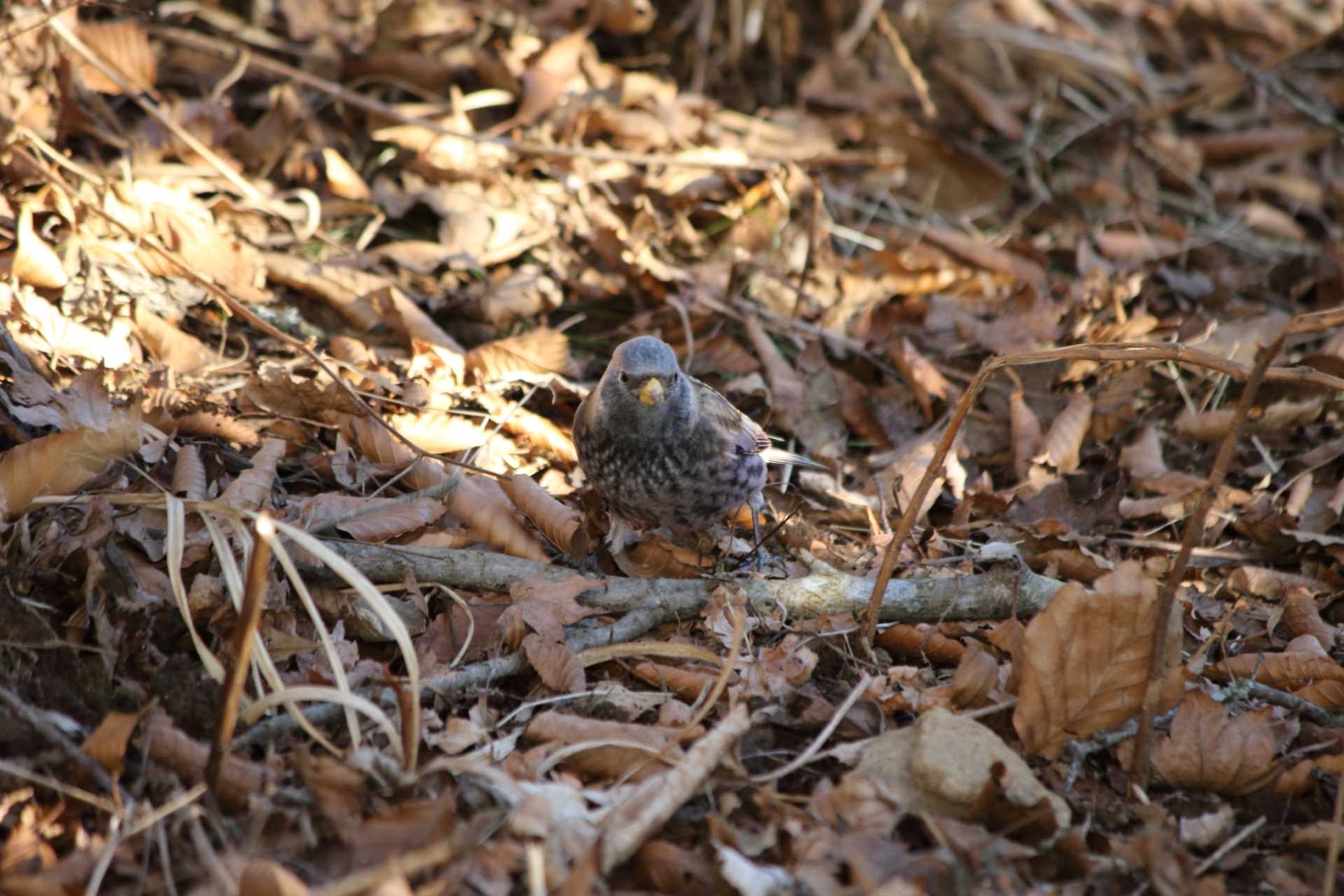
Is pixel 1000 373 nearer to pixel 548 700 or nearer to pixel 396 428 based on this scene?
pixel 396 428

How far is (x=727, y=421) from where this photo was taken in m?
4.31

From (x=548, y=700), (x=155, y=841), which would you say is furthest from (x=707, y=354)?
(x=155, y=841)

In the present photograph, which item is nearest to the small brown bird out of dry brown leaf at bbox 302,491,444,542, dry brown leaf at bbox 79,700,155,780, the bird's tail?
the bird's tail

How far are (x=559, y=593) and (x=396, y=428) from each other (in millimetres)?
1199

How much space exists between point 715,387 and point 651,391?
1.49 meters

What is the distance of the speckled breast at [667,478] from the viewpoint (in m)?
4.06

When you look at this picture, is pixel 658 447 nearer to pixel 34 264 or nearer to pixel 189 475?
pixel 189 475

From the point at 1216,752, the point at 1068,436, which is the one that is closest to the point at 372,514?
the point at 1216,752

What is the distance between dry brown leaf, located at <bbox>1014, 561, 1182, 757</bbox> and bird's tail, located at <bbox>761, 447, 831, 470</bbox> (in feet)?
6.28

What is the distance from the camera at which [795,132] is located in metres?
6.79

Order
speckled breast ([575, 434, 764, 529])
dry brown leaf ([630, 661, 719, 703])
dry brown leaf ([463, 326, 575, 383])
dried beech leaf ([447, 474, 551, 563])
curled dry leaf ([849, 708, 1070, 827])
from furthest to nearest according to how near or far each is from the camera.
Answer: dry brown leaf ([463, 326, 575, 383]) < speckled breast ([575, 434, 764, 529]) < dried beech leaf ([447, 474, 551, 563]) < dry brown leaf ([630, 661, 719, 703]) < curled dry leaf ([849, 708, 1070, 827])

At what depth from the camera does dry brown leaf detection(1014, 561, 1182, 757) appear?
2.85m

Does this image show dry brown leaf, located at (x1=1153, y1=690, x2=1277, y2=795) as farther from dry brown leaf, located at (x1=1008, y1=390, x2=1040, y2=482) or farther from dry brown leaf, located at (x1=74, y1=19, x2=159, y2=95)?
dry brown leaf, located at (x1=74, y1=19, x2=159, y2=95)

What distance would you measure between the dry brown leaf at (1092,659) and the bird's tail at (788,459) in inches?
75.4
